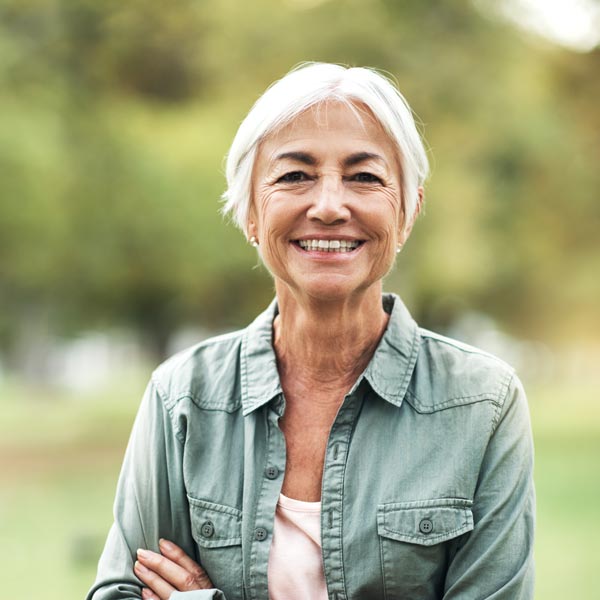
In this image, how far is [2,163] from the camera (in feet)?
41.4

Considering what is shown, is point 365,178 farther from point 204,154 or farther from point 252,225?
point 204,154

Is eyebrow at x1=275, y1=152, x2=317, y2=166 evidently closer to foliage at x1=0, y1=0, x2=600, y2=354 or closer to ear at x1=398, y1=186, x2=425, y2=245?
ear at x1=398, y1=186, x2=425, y2=245

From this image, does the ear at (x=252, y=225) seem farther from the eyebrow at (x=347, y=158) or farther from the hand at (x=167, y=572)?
the hand at (x=167, y=572)

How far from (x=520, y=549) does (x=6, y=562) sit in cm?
678

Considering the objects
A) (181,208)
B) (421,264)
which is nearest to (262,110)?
(181,208)

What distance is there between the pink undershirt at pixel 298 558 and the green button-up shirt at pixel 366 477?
3cm

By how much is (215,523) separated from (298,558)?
23 centimetres

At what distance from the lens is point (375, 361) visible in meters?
2.73

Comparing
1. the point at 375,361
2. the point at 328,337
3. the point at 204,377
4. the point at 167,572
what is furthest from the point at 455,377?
the point at 167,572

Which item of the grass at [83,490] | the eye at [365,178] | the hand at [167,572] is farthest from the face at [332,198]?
the grass at [83,490]

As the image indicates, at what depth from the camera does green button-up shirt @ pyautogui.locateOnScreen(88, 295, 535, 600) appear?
2525 mm

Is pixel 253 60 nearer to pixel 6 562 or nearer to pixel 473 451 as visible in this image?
pixel 6 562

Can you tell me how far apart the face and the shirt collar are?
0.71 feet

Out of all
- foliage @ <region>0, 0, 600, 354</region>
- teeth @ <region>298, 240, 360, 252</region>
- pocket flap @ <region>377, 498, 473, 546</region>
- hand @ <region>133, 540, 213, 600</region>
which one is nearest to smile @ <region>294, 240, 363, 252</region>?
teeth @ <region>298, 240, 360, 252</region>
